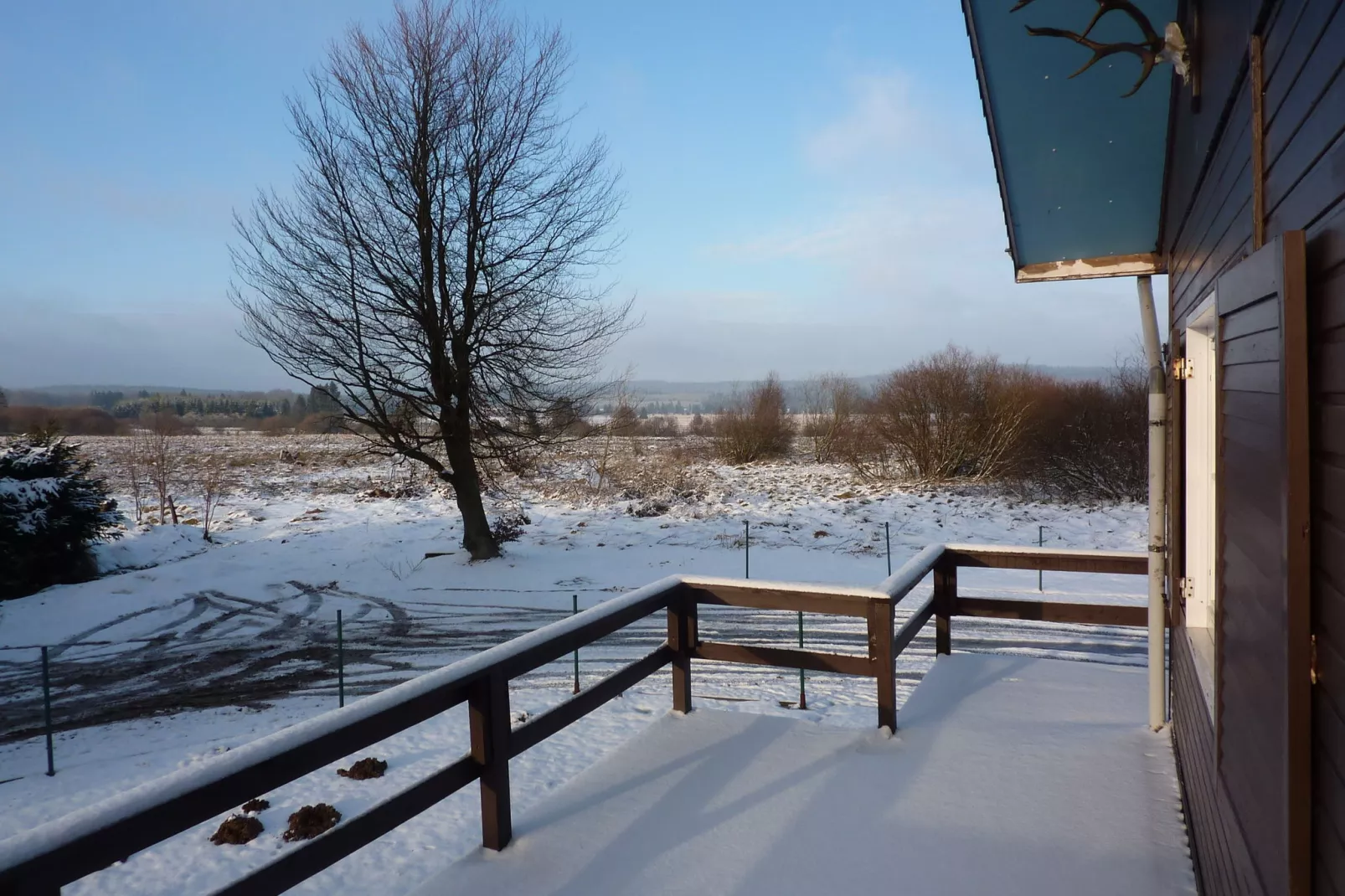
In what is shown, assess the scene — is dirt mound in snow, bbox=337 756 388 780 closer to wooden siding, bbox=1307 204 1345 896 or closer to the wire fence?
the wire fence

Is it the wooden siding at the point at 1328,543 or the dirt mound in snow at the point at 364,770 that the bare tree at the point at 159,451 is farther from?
the wooden siding at the point at 1328,543

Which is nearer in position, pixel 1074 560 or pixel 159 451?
pixel 1074 560

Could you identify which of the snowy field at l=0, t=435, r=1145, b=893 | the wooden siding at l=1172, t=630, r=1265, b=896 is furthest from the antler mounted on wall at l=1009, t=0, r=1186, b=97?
the snowy field at l=0, t=435, r=1145, b=893

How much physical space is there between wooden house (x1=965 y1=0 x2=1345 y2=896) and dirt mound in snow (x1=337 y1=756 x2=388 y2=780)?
5395mm

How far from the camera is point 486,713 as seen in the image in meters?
3.03

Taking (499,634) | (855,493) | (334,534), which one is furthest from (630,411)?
(499,634)

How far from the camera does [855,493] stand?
2102 cm

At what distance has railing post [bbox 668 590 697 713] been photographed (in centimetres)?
440

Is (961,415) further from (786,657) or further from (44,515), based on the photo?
(44,515)

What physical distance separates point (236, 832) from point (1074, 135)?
21.3 ft

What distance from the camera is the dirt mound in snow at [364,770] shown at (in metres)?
6.27

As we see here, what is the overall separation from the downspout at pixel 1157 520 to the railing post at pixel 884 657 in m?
1.36

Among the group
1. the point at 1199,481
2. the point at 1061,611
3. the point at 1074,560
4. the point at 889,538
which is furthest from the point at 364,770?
the point at 889,538

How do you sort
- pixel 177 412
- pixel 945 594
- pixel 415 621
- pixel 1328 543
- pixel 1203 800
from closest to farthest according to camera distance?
pixel 1328 543
pixel 1203 800
pixel 945 594
pixel 415 621
pixel 177 412
